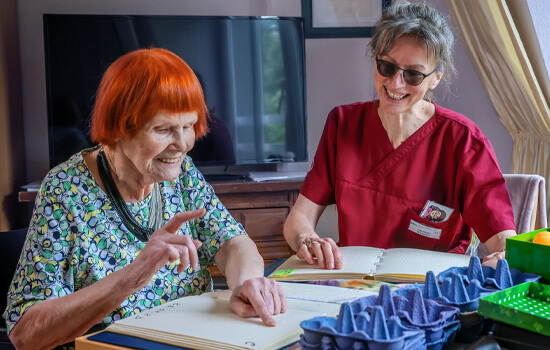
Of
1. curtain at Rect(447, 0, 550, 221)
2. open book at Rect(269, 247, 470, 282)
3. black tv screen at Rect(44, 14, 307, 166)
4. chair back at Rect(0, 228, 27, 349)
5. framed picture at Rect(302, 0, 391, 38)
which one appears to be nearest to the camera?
open book at Rect(269, 247, 470, 282)

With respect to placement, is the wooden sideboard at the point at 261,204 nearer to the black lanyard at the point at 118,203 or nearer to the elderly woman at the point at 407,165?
the elderly woman at the point at 407,165

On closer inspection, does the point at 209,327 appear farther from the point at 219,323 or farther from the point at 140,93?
the point at 140,93

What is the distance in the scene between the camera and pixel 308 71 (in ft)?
11.8

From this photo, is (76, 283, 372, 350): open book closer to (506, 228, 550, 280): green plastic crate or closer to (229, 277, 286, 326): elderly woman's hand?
(229, 277, 286, 326): elderly woman's hand

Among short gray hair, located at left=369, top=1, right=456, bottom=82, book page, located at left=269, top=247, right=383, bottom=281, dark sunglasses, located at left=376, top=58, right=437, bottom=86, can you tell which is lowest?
book page, located at left=269, top=247, right=383, bottom=281

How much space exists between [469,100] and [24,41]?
8.46 feet

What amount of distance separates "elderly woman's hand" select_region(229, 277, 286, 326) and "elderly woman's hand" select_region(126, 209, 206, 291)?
97 millimetres

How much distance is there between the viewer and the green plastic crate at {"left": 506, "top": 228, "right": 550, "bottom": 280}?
3.22ft

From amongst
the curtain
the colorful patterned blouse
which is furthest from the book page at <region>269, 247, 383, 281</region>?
the curtain

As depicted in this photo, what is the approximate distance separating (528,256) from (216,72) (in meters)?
2.53

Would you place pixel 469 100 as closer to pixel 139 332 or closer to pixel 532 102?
pixel 532 102

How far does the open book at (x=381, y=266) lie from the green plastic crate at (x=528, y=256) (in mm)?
230

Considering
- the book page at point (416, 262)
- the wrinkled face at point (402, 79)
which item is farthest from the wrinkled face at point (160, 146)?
the wrinkled face at point (402, 79)

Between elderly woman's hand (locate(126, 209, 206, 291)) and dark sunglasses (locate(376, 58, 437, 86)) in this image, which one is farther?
dark sunglasses (locate(376, 58, 437, 86))
